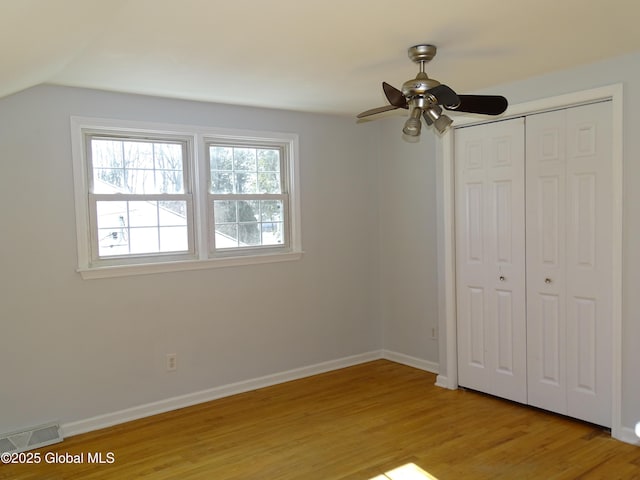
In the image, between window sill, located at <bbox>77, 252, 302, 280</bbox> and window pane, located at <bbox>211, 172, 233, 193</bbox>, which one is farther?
window pane, located at <bbox>211, 172, 233, 193</bbox>

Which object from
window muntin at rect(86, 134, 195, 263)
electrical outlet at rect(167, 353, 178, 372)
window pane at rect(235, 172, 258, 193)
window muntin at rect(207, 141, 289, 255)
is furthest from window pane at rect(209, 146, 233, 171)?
electrical outlet at rect(167, 353, 178, 372)

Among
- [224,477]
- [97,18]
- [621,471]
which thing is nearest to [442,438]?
[621,471]

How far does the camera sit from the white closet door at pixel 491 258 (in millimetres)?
3818

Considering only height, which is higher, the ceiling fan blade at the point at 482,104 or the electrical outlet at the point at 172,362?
the ceiling fan blade at the point at 482,104

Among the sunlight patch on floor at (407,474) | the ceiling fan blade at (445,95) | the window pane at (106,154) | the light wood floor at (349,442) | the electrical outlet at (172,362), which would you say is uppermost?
the ceiling fan blade at (445,95)

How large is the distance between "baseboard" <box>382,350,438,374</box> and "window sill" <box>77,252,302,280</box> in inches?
56.1

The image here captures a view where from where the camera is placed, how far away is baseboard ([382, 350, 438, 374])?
479 centimetres

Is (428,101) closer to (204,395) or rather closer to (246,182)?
(246,182)

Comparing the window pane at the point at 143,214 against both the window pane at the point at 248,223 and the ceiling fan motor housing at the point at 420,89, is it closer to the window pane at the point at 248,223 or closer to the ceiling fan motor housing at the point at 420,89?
the window pane at the point at 248,223

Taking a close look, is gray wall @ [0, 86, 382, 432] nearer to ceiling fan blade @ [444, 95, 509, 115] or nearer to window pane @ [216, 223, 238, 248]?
window pane @ [216, 223, 238, 248]

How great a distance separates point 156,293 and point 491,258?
2.57 metres

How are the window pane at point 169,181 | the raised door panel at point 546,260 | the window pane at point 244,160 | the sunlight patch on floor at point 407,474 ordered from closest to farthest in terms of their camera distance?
the sunlight patch on floor at point 407,474 < the raised door panel at point 546,260 < the window pane at point 169,181 < the window pane at point 244,160

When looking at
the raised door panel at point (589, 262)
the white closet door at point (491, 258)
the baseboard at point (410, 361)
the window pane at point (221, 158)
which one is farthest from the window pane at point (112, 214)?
the raised door panel at point (589, 262)

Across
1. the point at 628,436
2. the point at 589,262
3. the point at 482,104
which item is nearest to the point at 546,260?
the point at 589,262
